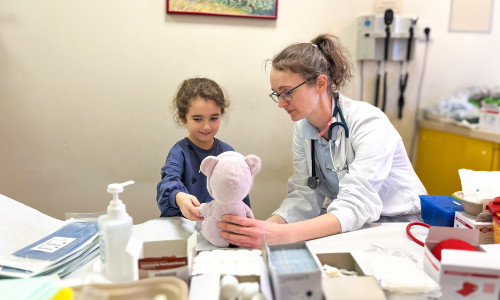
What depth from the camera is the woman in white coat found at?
112cm

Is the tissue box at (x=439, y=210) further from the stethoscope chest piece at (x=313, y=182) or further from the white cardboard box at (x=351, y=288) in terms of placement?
the white cardboard box at (x=351, y=288)

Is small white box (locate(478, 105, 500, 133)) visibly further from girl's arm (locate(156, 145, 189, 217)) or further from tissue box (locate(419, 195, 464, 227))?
girl's arm (locate(156, 145, 189, 217))

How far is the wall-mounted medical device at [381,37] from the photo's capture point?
2.10 metres

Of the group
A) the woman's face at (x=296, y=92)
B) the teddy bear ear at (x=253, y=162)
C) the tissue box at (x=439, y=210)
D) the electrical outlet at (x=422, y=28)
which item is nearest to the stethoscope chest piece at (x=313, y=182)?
the woman's face at (x=296, y=92)

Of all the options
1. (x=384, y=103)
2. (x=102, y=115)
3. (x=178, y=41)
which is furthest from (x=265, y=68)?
(x=102, y=115)

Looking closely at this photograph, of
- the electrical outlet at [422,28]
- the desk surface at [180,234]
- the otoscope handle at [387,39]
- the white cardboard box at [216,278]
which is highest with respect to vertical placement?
the electrical outlet at [422,28]

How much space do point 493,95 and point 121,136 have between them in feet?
6.86

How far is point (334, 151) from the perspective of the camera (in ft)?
4.45

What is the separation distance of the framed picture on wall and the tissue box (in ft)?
4.38

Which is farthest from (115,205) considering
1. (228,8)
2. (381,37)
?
(381,37)

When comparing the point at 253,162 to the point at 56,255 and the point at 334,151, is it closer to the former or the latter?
the point at 56,255

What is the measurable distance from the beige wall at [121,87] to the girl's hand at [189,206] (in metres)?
0.82

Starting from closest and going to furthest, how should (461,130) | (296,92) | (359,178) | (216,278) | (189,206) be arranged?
(216,278) < (189,206) < (359,178) < (296,92) < (461,130)

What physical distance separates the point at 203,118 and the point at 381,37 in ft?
4.33
